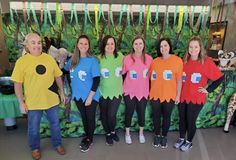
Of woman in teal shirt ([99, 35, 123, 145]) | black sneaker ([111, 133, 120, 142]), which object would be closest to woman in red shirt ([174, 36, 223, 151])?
woman in teal shirt ([99, 35, 123, 145])

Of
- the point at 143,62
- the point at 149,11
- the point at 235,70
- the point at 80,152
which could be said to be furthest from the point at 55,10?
the point at 235,70

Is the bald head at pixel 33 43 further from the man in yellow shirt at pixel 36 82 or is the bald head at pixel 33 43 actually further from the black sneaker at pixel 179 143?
the black sneaker at pixel 179 143

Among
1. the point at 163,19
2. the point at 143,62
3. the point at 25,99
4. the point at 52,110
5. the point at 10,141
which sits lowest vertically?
the point at 10,141

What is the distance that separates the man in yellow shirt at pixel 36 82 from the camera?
2035 mm

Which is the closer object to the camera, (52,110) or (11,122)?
(52,110)

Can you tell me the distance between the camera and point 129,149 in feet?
8.41

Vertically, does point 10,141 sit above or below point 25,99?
below

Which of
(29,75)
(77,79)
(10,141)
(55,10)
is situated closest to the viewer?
(29,75)

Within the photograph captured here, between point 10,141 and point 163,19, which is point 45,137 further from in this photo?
point 163,19

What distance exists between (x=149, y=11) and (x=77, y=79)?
7.83 ft

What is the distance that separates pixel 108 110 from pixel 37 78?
2.86 ft

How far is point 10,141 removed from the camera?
274cm

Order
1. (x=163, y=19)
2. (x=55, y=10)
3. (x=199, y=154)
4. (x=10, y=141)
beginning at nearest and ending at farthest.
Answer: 1. (x=199, y=154)
2. (x=10, y=141)
3. (x=55, y=10)
4. (x=163, y=19)

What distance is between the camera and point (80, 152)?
2494 millimetres
